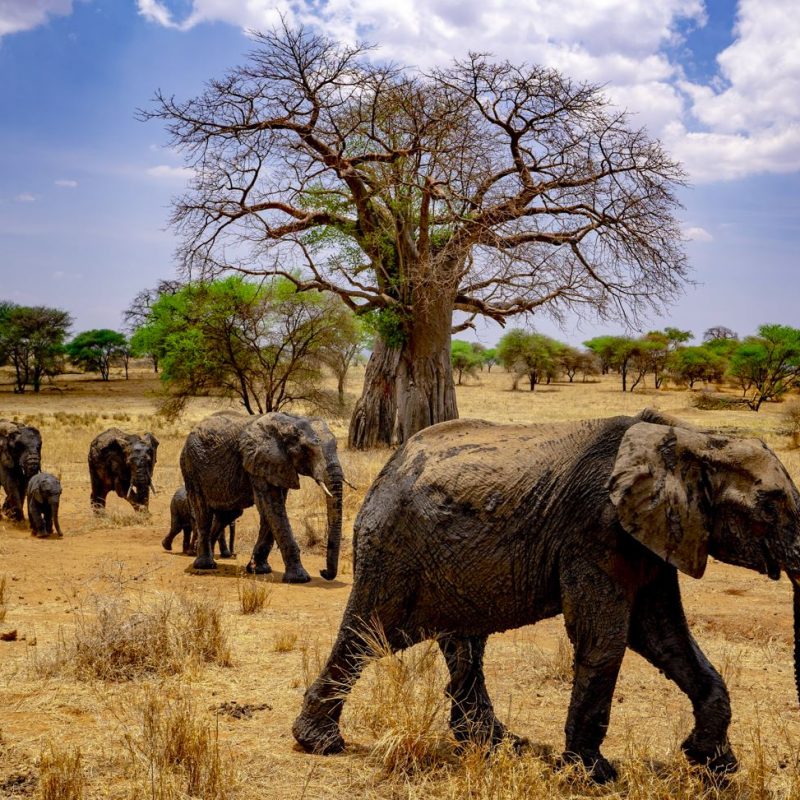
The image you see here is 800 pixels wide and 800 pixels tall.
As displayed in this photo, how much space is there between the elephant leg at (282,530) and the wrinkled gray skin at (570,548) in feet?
16.0

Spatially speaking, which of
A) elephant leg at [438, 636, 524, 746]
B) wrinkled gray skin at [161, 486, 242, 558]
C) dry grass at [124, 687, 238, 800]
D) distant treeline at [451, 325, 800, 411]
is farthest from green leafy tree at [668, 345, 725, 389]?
dry grass at [124, 687, 238, 800]

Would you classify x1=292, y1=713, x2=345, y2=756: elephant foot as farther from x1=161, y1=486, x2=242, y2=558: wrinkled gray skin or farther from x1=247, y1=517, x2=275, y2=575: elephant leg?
x1=161, y1=486, x2=242, y2=558: wrinkled gray skin

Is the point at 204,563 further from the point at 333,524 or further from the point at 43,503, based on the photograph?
the point at 43,503

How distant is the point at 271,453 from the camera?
1002cm

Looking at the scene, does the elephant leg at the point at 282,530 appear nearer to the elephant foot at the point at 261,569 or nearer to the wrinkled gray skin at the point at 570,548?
the elephant foot at the point at 261,569

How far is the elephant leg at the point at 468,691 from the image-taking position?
492 cm

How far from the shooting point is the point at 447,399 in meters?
20.0

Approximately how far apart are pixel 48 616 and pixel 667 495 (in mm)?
5818

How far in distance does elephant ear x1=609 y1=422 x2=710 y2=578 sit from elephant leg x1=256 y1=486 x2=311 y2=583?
6257 mm

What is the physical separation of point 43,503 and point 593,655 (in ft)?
34.5

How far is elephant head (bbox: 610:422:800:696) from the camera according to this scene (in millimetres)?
3873

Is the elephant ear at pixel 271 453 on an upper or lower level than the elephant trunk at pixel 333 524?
upper

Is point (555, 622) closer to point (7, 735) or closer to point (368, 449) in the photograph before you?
point (7, 735)

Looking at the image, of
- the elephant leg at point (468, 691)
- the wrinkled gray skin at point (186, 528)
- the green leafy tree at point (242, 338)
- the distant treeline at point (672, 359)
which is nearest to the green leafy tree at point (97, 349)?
the distant treeline at point (672, 359)
